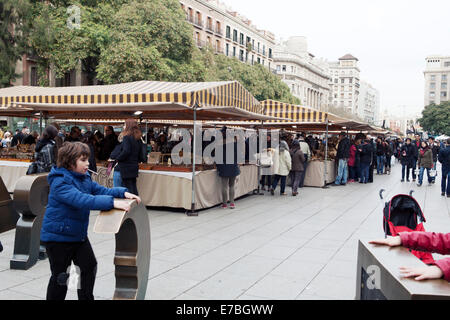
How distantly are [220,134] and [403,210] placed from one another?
5.74 meters

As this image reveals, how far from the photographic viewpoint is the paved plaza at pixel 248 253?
4547mm

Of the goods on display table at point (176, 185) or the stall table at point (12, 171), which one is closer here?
the goods on display table at point (176, 185)

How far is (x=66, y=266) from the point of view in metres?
3.26

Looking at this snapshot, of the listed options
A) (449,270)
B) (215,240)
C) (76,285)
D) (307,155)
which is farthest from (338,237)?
(307,155)

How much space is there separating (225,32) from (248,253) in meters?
55.5

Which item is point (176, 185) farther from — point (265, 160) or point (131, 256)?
point (131, 256)

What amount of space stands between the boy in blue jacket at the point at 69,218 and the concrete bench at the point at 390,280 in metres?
1.67

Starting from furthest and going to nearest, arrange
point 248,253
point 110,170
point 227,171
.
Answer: point 110,170, point 227,171, point 248,253

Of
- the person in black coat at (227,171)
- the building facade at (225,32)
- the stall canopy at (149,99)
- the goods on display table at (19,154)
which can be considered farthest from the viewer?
the building facade at (225,32)

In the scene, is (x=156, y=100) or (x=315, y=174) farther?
(x=315, y=174)

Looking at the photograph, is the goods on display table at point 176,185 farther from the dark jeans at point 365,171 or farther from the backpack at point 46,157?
the dark jeans at point 365,171

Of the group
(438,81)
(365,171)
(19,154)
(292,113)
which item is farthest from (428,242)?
(438,81)

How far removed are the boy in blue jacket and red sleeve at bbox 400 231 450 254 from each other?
1879 millimetres

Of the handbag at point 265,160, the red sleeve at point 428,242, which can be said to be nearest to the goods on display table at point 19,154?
the handbag at point 265,160
